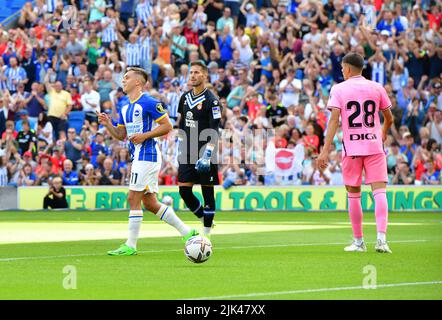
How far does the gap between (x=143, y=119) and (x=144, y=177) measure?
83cm

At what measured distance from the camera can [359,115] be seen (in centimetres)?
1455

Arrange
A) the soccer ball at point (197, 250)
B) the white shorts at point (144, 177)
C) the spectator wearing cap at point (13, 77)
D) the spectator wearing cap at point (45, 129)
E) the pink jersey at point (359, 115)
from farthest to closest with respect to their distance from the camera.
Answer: the spectator wearing cap at point (13, 77), the spectator wearing cap at point (45, 129), the pink jersey at point (359, 115), the white shorts at point (144, 177), the soccer ball at point (197, 250)

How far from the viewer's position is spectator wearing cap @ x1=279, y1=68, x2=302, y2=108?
3084 cm

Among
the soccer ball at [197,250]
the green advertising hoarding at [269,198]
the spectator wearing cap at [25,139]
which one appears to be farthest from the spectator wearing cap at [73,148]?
the soccer ball at [197,250]

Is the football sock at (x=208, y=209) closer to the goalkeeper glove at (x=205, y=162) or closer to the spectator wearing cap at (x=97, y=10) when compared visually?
the goalkeeper glove at (x=205, y=162)

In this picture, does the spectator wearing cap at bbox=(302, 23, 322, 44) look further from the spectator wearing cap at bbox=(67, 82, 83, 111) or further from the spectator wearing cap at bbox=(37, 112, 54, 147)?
the spectator wearing cap at bbox=(37, 112, 54, 147)

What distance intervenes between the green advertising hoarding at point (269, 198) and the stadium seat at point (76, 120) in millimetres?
2959

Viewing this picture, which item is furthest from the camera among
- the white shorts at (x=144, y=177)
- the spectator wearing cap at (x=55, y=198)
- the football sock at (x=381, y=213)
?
the spectator wearing cap at (x=55, y=198)

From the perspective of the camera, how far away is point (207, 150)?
16.7 meters

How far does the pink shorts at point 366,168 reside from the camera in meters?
14.6

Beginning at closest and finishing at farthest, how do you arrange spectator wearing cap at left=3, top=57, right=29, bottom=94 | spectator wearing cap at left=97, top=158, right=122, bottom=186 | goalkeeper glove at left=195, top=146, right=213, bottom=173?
goalkeeper glove at left=195, top=146, right=213, bottom=173
spectator wearing cap at left=97, top=158, right=122, bottom=186
spectator wearing cap at left=3, top=57, right=29, bottom=94

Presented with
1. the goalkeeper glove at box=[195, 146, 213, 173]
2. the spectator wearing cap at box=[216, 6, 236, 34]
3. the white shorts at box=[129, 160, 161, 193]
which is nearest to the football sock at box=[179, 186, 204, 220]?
the goalkeeper glove at box=[195, 146, 213, 173]

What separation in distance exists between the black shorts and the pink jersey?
3171 mm

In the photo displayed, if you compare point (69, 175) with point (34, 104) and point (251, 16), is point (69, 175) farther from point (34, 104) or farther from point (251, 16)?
point (251, 16)
